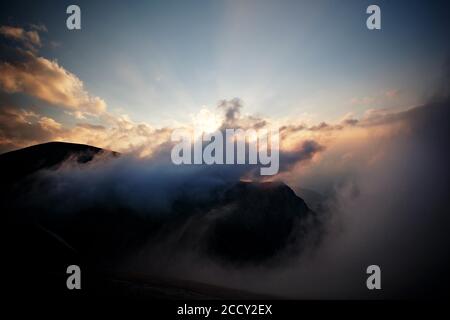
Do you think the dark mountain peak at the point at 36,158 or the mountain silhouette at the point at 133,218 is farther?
the dark mountain peak at the point at 36,158

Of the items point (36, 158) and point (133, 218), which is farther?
point (133, 218)

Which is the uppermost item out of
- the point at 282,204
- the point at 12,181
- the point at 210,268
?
the point at 12,181

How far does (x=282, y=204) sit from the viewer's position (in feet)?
647

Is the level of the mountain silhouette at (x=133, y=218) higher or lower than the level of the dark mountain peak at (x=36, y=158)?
lower

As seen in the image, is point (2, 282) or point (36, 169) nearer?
point (2, 282)

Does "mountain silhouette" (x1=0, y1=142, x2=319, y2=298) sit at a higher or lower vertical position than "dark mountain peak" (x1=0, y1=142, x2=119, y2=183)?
lower

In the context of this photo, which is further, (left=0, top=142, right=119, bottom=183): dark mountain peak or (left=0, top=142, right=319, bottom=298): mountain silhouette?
(left=0, top=142, right=119, bottom=183): dark mountain peak

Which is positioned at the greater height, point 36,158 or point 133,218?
point 36,158

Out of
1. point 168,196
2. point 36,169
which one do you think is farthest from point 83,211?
point 168,196

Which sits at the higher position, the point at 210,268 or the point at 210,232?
the point at 210,232
